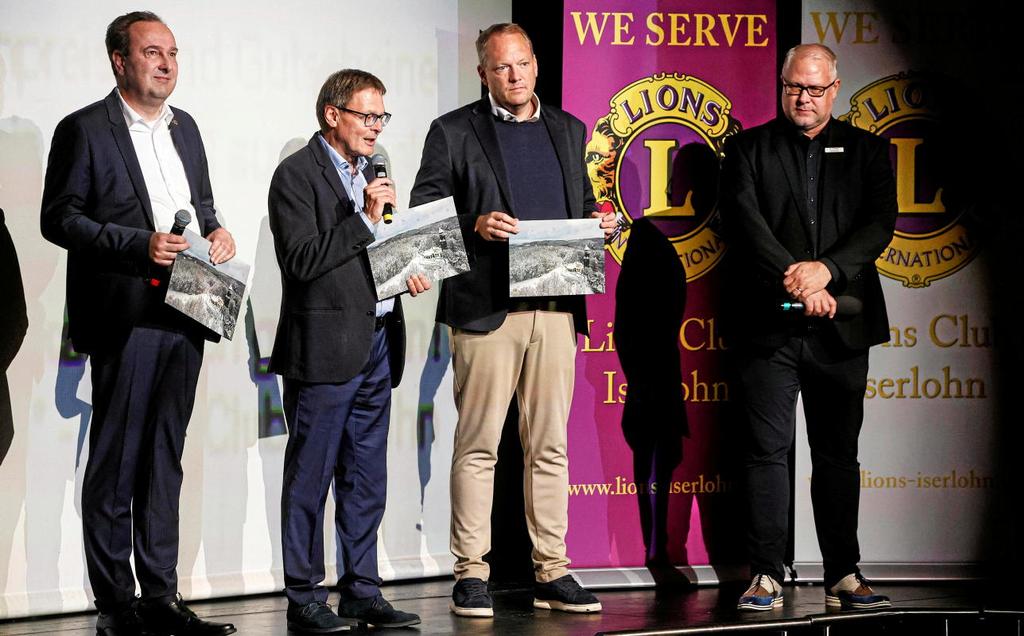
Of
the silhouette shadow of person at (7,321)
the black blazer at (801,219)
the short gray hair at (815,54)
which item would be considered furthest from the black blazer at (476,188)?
the silhouette shadow of person at (7,321)

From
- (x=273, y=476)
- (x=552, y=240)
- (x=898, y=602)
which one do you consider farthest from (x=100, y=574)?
(x=898, y=602)

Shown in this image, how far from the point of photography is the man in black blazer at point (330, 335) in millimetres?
4012

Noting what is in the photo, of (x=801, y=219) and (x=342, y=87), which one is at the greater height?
(x=342, y=87)

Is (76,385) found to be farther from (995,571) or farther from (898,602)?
(995,571)

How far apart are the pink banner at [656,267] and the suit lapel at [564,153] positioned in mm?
517

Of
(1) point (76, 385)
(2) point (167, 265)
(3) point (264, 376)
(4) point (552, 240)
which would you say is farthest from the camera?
(3) point (264, 376)

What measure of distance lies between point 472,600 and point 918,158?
237cm

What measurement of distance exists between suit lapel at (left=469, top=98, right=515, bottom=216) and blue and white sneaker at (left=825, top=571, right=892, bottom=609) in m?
Result: 1.72

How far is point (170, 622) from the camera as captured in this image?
400 cm

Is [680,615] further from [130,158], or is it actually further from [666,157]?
[130,158]

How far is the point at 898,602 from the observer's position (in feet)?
15.2

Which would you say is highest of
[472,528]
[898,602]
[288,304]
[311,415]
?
[288,304]

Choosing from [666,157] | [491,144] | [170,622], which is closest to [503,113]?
[491,144]

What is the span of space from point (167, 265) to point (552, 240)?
1.20 meters
